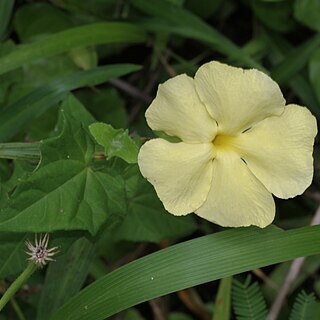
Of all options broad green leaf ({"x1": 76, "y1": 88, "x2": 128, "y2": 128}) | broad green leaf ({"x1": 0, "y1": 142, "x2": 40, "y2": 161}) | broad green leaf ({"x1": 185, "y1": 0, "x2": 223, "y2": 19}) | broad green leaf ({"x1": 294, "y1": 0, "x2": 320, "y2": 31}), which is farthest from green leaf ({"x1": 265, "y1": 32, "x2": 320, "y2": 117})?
broad green leaf ({"x1": 0, "y1": 142, "x2": 40, "y2": 161})

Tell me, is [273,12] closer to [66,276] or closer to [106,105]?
[106,105]

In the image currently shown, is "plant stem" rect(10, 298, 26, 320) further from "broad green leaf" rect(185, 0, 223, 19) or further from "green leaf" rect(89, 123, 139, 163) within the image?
"broad green leaf" rect(185, 0, 223, 19)

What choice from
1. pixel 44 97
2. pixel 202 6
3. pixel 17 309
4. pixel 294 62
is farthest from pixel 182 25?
pixel 17 309

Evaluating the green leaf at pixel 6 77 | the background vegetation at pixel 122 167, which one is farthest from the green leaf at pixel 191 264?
the green leaf at pixel 6 77

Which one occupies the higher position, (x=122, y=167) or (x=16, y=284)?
(x=122, y=167)

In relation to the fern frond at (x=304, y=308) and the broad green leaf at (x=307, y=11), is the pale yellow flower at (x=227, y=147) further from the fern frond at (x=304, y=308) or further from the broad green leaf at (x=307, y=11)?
the broad green leaf at (x=307, y=11)

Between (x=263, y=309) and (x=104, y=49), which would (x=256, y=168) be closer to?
(x=263, y=309)
